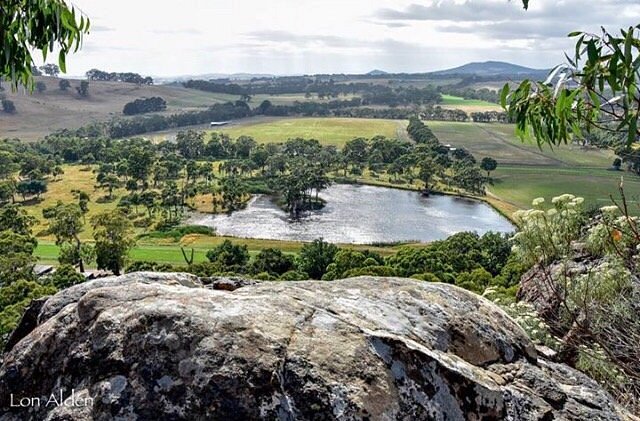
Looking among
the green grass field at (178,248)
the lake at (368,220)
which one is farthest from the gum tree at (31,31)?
the lake at (368,220)

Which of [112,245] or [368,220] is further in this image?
[368,220]

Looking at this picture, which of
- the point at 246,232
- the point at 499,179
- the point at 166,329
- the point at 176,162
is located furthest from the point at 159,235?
the point at 166,329

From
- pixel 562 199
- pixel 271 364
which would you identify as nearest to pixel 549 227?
pixel 562 199

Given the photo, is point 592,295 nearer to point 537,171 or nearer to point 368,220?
point 368,220

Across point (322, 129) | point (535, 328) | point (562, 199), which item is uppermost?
point (562, 199)

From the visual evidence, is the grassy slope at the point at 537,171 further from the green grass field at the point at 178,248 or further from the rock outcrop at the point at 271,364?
the rock outcrop at the point at 271,364
